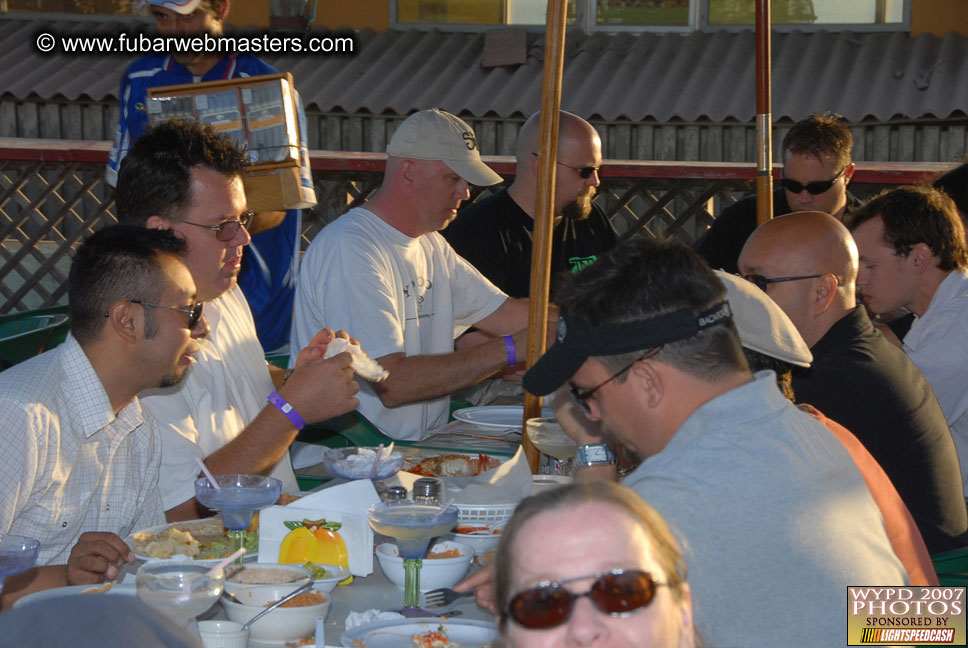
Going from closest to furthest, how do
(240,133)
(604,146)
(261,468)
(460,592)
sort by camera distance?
(460,592)
(261,468)
(240,133)
(604,146)

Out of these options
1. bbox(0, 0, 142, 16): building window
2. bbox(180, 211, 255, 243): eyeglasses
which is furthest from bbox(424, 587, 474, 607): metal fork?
bbox(0, 0, 142, 16): building window

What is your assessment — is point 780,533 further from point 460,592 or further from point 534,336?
point 534,336

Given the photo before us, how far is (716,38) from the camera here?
1108 cm

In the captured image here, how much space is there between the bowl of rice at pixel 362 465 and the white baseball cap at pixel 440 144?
164 centimetres

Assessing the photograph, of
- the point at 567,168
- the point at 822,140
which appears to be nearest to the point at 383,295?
the point at 567,168

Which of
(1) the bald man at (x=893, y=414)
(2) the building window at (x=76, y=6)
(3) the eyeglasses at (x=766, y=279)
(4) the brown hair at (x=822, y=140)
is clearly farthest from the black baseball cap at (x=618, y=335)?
(2) the building window at (x=76, y=6)

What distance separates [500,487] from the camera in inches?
102

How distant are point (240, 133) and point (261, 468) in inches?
58.6

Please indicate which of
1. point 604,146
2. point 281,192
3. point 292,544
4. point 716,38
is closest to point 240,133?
point 281,192

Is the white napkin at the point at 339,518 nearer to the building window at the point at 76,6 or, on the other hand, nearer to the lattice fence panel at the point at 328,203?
the lattice fence panel at the point at 328,203

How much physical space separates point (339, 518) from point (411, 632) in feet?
1.34

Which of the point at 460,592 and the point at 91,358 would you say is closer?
the point at 460,592

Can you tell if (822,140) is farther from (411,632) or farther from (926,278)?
(411,632)

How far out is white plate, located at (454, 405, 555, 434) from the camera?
373cm
